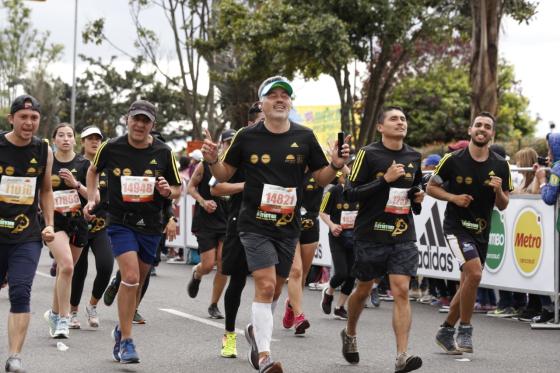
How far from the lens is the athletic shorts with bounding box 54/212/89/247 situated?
35.9ft

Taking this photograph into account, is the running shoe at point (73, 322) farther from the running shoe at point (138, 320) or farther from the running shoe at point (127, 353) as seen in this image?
the running shoe at point (127, 353)

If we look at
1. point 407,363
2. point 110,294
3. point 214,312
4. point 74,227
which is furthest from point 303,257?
point 407,363

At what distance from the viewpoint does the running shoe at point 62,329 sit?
1054cm

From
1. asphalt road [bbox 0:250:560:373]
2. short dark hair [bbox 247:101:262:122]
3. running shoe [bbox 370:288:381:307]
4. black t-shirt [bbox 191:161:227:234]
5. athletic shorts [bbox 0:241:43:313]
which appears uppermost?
short dark hair [bbox 247:101:262:122]

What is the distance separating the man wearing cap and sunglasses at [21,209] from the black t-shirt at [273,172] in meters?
1.37

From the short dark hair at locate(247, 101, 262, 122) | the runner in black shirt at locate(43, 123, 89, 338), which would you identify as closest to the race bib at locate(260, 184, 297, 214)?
the short dark hair at locate(247, 101, 262, 122)

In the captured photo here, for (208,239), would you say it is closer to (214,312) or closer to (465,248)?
(214,312)

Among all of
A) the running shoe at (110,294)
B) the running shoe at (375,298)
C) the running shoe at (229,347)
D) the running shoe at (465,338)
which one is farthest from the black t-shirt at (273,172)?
the running shoe at (375,298)

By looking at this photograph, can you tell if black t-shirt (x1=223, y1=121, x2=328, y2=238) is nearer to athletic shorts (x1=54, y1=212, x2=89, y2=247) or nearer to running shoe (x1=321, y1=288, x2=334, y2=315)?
athletic shorts (x1=54, y1=212, x2=89, y2=247)

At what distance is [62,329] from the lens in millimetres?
10578

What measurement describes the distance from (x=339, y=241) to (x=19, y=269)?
561 centimetres

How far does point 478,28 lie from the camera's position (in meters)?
21.0

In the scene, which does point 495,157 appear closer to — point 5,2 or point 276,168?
point 276,168

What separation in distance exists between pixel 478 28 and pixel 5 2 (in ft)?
175
